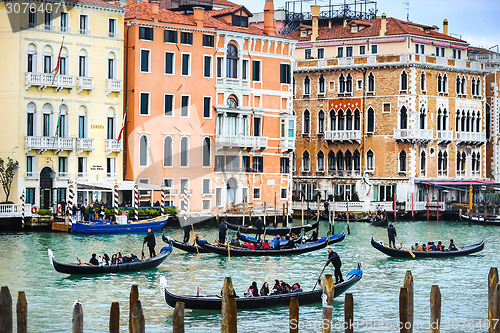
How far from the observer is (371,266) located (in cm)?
3100

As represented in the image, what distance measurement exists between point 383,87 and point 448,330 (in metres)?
33.7

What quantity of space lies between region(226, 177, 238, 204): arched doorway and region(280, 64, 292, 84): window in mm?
5431

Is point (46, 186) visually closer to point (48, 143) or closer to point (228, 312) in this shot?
point (48, 143)

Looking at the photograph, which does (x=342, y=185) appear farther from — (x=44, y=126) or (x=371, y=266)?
(x=371, y=266)

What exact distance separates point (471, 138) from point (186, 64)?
761 inches

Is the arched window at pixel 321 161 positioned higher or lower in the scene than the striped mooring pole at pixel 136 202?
higher

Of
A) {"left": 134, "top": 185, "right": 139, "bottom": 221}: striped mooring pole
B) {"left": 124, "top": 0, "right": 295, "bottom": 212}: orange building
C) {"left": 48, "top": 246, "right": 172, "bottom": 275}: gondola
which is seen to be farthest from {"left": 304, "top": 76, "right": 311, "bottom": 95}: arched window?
{"left": 48, "top": 246, "right": 172, "bottom": 275}: gondola

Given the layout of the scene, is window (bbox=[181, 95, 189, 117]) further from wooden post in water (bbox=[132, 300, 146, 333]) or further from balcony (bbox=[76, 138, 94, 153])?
wooden post in water (bbox=[132, 300, 146, 333])

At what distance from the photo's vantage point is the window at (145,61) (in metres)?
42.9

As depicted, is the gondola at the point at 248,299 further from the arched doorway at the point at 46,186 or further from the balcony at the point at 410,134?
the balcony at the point at 410,134

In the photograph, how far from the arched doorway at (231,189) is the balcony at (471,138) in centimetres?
1519

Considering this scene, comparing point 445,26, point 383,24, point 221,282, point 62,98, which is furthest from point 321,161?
point 221,282

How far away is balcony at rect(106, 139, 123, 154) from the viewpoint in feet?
137

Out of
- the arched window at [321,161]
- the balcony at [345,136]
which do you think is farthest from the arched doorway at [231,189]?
the arched window at [321,161]
